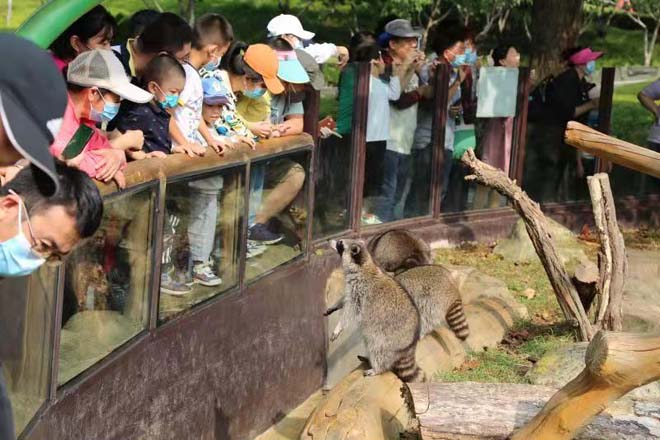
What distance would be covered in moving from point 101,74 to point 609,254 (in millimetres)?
3783

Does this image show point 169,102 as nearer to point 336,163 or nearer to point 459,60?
point 336,163

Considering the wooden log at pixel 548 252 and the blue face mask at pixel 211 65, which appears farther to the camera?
the wooden log at pixel 548 252

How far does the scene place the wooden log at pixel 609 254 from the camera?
23.8 ft

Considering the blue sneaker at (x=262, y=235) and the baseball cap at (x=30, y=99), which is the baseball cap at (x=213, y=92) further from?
the baseball cap at (x=30, y=99)

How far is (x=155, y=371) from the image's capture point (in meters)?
5.29

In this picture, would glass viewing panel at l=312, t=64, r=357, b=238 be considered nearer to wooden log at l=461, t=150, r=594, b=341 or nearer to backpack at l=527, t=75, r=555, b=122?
wooden log at l=461, t=150, r=594, b=341

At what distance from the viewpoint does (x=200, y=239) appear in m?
5.86

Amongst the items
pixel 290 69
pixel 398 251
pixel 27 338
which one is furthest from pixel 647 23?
pixel 27 338

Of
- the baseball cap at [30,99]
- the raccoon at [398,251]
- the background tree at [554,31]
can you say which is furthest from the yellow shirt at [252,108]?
the background tree at [554,31]

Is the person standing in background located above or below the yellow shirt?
below

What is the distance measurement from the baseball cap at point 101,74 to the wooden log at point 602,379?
6.96 feet

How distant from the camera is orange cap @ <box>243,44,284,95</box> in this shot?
6668 mm

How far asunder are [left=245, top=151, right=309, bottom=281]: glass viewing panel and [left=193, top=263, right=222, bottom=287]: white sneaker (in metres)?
0.47

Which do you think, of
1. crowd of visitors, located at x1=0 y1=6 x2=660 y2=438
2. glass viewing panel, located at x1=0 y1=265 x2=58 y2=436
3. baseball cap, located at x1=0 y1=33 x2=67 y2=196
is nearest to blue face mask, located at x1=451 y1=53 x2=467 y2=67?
crowd of visitors, located at x1=0 y1=6 x2=660 y2=438
